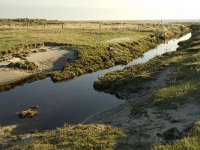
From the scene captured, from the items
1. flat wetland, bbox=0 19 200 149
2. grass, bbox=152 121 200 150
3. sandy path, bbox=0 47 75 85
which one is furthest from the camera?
sandy path, bbox=0 47 75 85

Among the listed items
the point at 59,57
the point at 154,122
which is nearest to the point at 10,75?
the point at 59,57

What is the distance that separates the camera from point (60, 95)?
42062 millimetres

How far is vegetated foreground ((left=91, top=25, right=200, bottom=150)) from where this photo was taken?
20609mm

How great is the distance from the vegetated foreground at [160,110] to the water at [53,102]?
8.25ft

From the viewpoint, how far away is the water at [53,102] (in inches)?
1286

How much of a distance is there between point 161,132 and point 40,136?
25.4ft

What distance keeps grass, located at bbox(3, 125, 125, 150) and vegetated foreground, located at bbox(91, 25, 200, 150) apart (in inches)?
40.1

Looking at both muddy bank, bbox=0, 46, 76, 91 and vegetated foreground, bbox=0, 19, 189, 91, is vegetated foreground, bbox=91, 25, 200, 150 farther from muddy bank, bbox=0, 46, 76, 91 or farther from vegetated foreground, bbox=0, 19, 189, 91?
muddy bank, bbox=0, 46, 76, 91

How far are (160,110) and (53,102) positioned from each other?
1543 cm

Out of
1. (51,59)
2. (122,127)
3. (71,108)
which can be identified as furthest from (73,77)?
(122,127)

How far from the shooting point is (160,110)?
26.7 meters

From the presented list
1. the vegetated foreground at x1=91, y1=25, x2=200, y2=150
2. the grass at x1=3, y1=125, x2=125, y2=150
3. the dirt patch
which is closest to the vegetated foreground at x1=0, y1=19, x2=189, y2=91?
the vegetated foreground at x1=91, y1=25, x2=200, y2=150

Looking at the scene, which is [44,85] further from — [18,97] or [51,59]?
[51,59]

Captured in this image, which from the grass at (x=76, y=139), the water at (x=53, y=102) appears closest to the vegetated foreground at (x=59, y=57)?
the water at (x=53, y=102)
